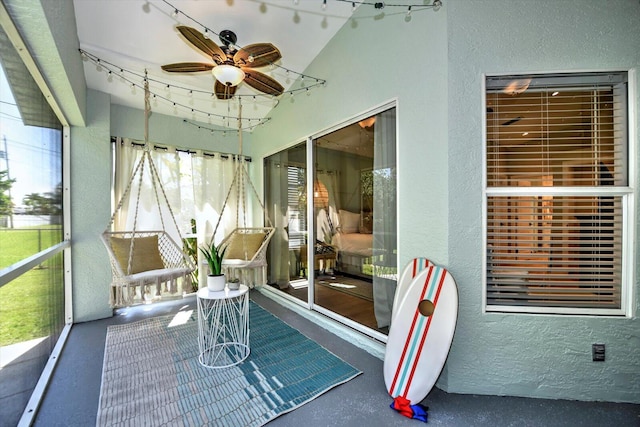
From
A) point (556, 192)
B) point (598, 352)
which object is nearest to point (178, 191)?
point (556, 192)

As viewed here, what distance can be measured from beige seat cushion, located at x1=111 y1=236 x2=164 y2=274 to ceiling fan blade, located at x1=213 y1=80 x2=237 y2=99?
6.07 feet

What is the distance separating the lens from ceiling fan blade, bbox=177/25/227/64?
1.84 metres

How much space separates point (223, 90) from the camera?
266 centimetres

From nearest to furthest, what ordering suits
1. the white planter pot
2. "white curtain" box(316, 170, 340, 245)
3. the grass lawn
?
the grass lawn → the white planter pot → "white curtain" box(316, 170, 340, 245)

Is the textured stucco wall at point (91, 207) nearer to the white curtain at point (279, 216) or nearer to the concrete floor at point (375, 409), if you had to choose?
the concrete floor at point (375, 409)

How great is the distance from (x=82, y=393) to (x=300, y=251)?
2.32m

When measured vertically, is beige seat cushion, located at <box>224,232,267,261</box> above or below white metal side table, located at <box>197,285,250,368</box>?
above

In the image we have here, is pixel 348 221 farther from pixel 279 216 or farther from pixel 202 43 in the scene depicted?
pixel 202 43

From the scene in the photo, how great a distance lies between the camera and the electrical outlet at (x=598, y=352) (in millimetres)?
1765

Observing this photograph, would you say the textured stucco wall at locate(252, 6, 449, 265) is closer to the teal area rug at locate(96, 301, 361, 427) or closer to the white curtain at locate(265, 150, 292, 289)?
the teal area rug at locate(96, 301, 361, 427)

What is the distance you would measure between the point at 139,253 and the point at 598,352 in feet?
13.3

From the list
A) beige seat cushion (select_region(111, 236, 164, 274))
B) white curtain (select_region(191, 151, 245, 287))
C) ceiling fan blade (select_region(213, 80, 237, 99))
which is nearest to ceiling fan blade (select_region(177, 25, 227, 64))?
ceiling fan blade (select_region(213, 80, 237, 99))

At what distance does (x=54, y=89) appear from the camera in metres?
2.19

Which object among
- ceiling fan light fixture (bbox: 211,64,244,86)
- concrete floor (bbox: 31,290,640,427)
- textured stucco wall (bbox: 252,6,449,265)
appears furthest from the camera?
ceiling fan light fixture (bbox: 211,64,244,86)
